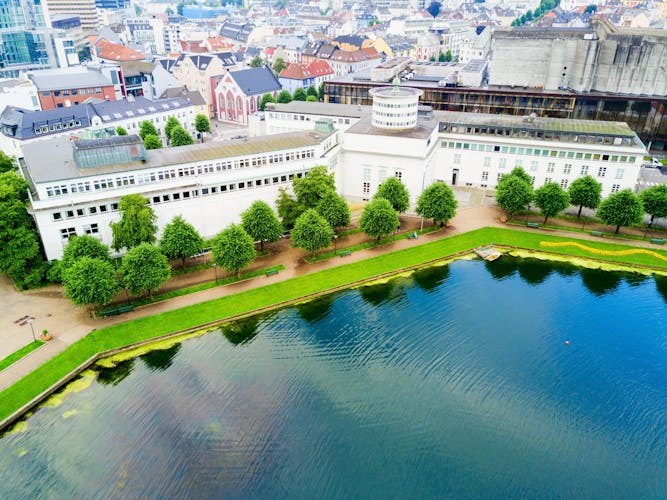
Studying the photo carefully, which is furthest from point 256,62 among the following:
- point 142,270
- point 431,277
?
point 142,270

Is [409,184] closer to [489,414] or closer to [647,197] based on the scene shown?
[647,197]

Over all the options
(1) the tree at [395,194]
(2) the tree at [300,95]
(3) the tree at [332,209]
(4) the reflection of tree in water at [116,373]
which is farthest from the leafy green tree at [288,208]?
(2) the tree at [300,95]

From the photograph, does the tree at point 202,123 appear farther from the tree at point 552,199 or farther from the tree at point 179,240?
the tree at point 552,199

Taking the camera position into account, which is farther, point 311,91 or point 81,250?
point 311,91

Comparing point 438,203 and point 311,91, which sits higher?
point 311,91

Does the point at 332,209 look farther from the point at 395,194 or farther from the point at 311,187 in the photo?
the point at 395,194

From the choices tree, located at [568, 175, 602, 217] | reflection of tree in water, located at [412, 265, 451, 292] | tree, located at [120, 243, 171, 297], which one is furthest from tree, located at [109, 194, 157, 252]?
tree, located at [568, 175, 602, 217]

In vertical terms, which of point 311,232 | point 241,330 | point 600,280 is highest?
point 311,232

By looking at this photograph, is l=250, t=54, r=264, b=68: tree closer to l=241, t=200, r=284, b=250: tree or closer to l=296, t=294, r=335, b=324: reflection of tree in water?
l=241, t=200, r=284, b=250: tree
